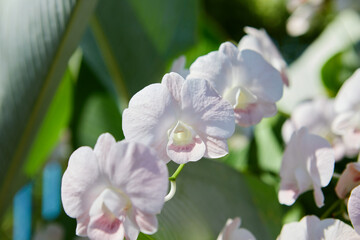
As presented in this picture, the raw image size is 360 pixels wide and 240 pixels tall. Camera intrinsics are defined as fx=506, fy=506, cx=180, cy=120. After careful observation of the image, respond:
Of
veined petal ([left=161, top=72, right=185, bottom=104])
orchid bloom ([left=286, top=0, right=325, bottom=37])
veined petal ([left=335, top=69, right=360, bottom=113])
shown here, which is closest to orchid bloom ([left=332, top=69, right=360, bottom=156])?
veined petal ([left=335, top=69, right=360, bottom=113])

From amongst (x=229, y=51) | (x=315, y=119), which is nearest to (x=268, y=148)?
(x=315, y=119)

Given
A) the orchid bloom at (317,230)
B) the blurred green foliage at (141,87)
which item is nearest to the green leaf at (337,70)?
the blurred green foliage at (141,87)

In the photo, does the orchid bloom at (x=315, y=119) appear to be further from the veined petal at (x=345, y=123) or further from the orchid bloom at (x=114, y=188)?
the orchid bloom at (x=114, y=188)

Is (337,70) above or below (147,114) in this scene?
below

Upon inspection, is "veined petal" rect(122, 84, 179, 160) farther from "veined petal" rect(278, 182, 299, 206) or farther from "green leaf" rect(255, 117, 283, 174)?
"green leaf" rect(255, 117, 283, 174)

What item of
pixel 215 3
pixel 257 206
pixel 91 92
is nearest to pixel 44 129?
pixel 91 92

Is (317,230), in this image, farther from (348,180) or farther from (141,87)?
(141,87)
